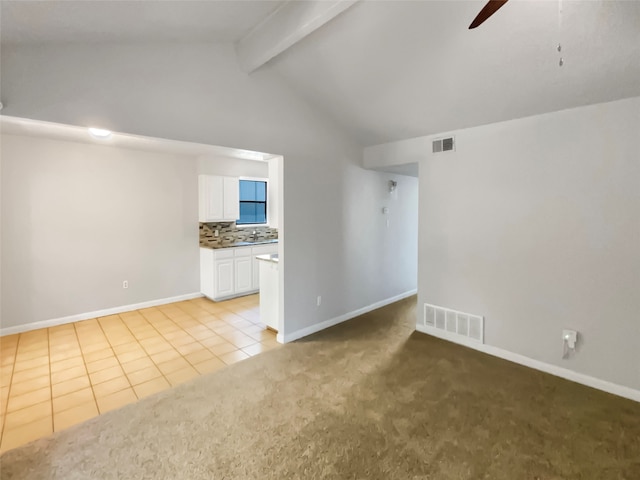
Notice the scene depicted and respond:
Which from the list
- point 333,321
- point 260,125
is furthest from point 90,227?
point 333,321

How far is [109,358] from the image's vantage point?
10.8 ft

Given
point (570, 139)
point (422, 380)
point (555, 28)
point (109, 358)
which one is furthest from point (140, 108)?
point (570, 139)

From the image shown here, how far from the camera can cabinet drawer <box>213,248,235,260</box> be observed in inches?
205

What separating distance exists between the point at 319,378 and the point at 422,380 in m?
0.95

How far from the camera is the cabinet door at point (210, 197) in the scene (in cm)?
540

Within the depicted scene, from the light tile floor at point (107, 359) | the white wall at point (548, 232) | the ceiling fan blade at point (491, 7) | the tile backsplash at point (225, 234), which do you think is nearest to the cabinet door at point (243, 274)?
the tile backsplash at point (225, 234)

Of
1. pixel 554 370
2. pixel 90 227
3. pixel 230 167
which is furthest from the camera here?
pixel 230 167

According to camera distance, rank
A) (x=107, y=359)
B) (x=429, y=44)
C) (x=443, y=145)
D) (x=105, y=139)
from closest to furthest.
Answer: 1. (x=429, y=44)
2. (x=107, y=359)
3. (x=443, y=145)
4. (x=105, y=139)

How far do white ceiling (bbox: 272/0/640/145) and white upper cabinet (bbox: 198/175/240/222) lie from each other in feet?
8.52

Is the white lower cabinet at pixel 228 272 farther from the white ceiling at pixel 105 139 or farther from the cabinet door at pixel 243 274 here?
the white ceiling at pixel 105 139

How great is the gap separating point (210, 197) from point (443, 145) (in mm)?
3871

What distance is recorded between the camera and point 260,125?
331 cm

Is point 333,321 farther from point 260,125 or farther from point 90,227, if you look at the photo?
point 90,227

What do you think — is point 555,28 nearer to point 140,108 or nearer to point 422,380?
point 422,380
